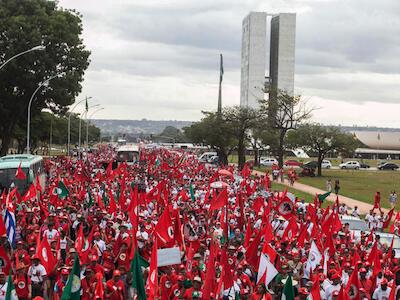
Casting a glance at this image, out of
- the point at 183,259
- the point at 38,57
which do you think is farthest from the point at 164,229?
the point at 38,57

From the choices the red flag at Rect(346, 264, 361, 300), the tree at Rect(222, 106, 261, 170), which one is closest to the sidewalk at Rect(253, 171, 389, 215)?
the tree at Rect(222, 106, 261, 170)

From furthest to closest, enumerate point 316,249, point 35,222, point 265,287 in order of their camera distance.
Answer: point 35,222 < point 316,249 < point 265,287

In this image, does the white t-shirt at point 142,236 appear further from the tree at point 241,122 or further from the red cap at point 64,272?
the tree at point 241,122

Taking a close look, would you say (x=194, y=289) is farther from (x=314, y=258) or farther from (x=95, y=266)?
(x=314, y=258)

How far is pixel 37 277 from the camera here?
40.4 feet

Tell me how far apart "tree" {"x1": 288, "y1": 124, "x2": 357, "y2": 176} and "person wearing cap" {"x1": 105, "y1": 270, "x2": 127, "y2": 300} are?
186ft

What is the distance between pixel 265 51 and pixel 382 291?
132131mm

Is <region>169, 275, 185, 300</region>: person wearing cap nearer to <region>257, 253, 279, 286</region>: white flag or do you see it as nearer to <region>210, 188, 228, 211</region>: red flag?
<region>257, 253, 279, 286</region>: white flag

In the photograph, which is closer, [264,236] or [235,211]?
[264,236]

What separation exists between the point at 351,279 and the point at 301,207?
47.0 feet

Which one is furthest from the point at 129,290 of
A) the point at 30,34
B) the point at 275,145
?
the point at 275,145

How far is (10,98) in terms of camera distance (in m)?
55.2

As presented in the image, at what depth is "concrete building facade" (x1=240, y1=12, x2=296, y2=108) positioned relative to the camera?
140m

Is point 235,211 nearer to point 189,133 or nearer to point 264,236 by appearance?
point 264,236
